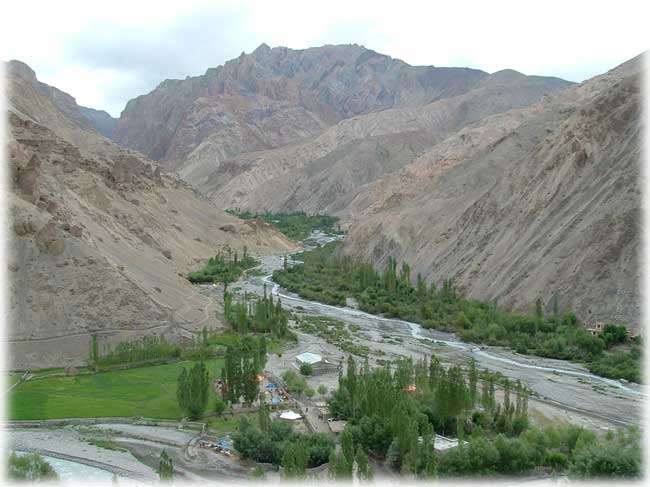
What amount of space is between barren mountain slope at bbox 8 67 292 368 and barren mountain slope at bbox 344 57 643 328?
67.7ft

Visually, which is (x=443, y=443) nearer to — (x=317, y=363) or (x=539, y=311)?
(x=317, y=363)

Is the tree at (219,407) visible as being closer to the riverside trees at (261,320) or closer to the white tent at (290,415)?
the white tent at (290,415)

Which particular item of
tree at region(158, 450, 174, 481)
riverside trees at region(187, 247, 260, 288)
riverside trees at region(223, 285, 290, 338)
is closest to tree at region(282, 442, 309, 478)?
tree at region(158, 450, 174, 481)

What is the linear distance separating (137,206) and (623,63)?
207ft

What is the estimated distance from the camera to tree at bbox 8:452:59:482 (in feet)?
70.1

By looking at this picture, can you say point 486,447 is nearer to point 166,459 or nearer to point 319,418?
point 319,418

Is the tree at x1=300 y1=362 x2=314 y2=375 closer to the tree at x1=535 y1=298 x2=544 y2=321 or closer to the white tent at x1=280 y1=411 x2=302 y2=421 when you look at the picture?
the white tent at x1=280 y1=411 x2=302 y2=421

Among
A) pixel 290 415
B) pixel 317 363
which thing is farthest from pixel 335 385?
pixel 290 415

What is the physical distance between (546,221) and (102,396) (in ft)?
110

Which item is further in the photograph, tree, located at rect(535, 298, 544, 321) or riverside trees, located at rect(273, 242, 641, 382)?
tree, located at rect(535, 298, 544, 321)

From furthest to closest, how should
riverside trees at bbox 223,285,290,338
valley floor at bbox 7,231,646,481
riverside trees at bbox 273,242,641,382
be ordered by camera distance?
riverside trees at bbox 223,285,290,338, riverside trees at bbox 273,242,641,382, valley floor at bbox 7,231,646,481

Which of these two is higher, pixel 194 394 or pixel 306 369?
pixel 194 394

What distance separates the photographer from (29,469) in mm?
21688

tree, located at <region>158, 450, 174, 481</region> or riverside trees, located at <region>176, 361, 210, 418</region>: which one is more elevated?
riverside trees, located at <region>176, 361, 210, 418</region>
